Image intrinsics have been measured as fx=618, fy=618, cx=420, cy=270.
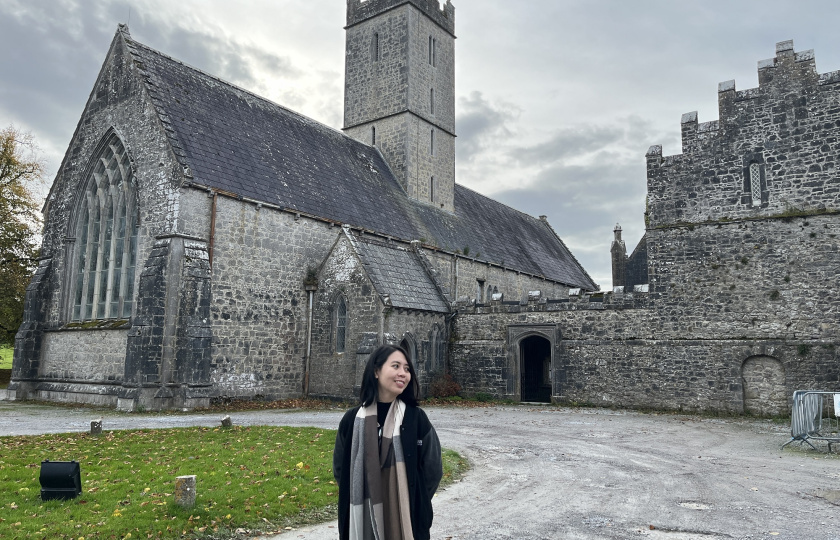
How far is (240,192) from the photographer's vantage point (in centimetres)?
2128

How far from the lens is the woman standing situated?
4.08 m

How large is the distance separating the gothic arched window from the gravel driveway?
493cm

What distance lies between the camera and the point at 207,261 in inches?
775

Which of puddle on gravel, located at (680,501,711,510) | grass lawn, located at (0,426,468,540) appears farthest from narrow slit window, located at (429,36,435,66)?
puddle on gravel, located at (680,501,711,510)

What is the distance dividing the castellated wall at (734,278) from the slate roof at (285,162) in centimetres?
925

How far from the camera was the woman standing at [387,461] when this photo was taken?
4082 millimetres

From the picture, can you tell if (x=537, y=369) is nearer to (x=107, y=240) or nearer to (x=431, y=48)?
(x=431, y=48)

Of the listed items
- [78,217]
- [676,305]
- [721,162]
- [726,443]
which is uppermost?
[721,162]

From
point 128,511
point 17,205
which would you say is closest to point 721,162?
point 128,511

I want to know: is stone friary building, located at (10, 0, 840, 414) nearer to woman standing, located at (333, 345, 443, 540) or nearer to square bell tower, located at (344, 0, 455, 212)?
square bell tower, located at (344, 0, 455, 212)

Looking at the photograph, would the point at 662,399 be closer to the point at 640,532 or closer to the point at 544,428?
the point at 544,428

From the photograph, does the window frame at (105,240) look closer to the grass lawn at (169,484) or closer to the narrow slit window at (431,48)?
the grass lawn at (169,484)

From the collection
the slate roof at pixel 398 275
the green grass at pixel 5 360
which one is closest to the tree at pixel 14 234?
the green grass at pixel 5 360

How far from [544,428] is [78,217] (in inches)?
758
